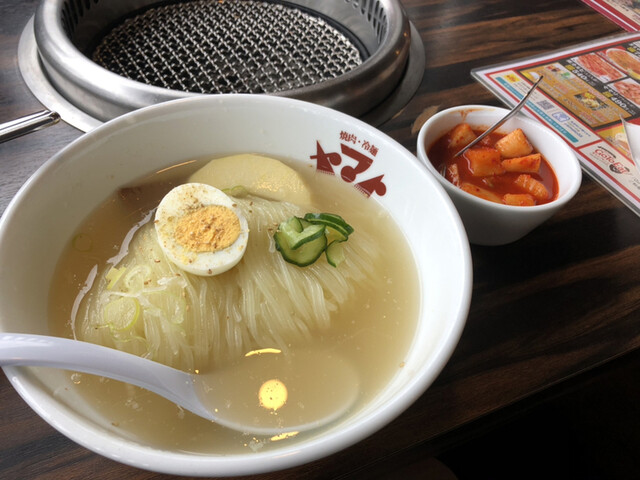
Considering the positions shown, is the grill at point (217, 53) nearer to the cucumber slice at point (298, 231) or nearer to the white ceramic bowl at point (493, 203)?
the white ceramic bowl at point (493, 203)

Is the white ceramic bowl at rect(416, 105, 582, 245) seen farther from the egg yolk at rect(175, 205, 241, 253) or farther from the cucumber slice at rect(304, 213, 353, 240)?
the egg yolk at rect(175, 205, 241, 253)

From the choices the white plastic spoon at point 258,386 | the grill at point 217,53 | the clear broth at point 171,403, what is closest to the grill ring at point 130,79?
the grill at point 217,53

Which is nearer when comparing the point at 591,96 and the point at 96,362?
the point at 96,362

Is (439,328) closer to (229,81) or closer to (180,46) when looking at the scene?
(229,81)

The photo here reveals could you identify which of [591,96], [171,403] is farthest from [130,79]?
[591,96]

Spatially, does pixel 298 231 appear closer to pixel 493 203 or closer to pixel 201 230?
pixel 201 230

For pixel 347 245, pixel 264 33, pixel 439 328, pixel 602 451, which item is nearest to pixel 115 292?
pixel 347 245
